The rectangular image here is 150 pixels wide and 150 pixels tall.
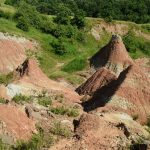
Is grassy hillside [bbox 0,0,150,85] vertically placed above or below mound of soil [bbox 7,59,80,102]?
below

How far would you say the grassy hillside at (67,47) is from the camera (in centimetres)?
6032

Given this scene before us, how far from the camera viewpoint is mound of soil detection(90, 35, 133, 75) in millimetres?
53406

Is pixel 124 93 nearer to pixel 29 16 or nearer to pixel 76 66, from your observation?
pixel 76 66

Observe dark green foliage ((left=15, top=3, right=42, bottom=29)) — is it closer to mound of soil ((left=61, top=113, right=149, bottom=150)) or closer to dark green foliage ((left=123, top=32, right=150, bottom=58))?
dark green foliage ((left=123, top=32, right=150, bottom=58))

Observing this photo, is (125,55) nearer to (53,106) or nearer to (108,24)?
(53,106)

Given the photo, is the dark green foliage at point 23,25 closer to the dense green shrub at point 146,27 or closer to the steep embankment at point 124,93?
the dense green shrub at point 146,27

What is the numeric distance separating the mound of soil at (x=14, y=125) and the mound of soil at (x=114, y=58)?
26.1 metres

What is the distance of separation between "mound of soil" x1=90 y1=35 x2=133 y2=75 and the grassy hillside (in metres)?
2.10

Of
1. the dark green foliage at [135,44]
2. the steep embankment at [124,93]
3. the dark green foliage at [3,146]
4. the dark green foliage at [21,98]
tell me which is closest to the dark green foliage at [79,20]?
the dark green foliage at [135,44]

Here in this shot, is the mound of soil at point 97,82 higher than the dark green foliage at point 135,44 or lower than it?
higher

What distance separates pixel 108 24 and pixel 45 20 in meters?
11.8

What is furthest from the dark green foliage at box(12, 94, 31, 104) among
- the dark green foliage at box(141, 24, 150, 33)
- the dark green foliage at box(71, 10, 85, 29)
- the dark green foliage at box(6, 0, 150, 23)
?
the dark green foliage at box(6, 0, 150, 23)

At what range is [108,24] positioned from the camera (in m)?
88.9

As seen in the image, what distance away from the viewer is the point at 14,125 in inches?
1022
